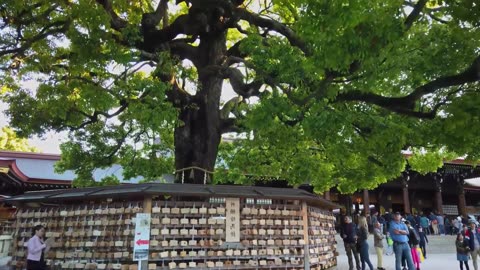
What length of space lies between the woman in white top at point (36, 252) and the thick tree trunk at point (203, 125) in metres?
3.75

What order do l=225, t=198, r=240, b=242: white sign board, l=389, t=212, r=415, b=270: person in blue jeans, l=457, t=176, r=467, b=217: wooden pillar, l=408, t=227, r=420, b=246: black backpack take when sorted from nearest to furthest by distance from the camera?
l=225, t=198, r=240, b=242: white sign board < l=389, t=212, r=415, b=270: person in blue jeans < l=408, t=227, r=420, b=246: black backpack < l=457, t=176, r=467, b=217: wooden pillar

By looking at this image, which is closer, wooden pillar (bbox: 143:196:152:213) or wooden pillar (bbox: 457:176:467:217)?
wooden pillar (bbox: 143:196:152:213)

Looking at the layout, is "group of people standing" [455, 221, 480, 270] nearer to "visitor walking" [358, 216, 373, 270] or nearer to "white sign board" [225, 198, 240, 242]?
"visitor walking" [358, 216, 373, 270]

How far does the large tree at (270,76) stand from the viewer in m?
6.41

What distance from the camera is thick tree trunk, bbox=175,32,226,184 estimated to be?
1148cm

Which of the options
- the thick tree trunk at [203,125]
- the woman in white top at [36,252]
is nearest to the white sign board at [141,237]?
the woman in white top at [36,252]

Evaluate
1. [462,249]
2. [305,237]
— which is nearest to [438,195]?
[462,249]

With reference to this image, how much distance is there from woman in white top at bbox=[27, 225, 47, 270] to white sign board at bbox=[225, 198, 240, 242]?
4.13 metres

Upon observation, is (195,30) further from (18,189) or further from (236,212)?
(18,189)

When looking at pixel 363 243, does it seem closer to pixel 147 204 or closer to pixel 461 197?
pixel 147 204

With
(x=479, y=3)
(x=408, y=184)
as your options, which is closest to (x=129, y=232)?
(x=479, y=3)

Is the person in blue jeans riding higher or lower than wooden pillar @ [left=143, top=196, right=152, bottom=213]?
lower

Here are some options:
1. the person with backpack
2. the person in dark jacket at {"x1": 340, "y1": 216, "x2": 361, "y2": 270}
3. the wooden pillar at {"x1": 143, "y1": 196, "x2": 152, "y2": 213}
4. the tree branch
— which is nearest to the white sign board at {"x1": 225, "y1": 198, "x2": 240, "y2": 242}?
the wooden pillar at {"x1": 143, "y1": 196, "x2": 152, "y2": 213}

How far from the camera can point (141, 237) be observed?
25.9 feet
